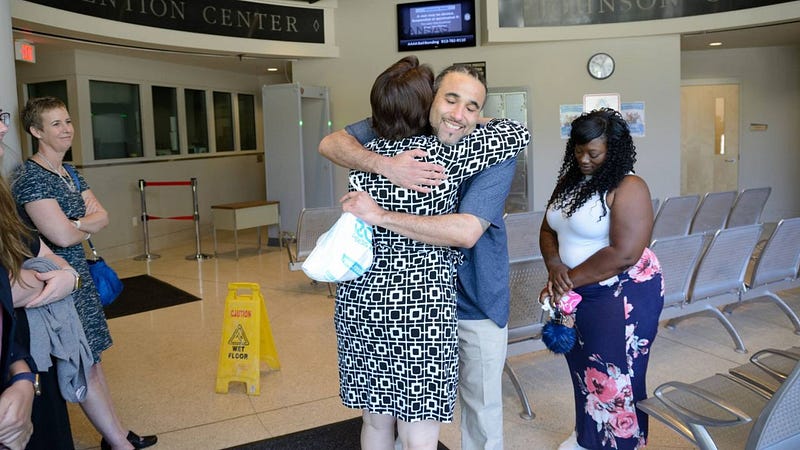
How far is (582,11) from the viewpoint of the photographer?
8320mm

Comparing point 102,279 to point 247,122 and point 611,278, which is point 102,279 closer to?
point 611,278

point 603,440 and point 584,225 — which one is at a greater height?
point 584,225

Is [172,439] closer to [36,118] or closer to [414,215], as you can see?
[36,118]

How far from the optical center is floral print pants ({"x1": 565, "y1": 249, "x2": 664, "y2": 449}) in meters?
2.51

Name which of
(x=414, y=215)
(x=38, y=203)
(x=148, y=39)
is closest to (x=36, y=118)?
(x=38, y=203)

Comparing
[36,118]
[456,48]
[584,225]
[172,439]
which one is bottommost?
[172,439]

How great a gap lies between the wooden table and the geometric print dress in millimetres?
6603

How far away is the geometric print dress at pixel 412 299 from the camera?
1.76m

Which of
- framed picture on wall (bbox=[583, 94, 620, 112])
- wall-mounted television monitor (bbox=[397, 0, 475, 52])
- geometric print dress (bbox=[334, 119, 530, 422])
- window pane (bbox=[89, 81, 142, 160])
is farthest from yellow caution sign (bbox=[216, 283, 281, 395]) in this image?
framed picture on wall (bbox=[583, 94, 620, 112])

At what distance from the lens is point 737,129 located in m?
10.3

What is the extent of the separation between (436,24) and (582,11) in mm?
1832

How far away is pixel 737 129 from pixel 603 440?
30.2ft

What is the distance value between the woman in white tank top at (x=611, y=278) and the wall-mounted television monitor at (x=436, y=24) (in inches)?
248

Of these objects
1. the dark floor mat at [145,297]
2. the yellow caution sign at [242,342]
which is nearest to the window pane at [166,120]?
the dark floor mat at [145,297]
